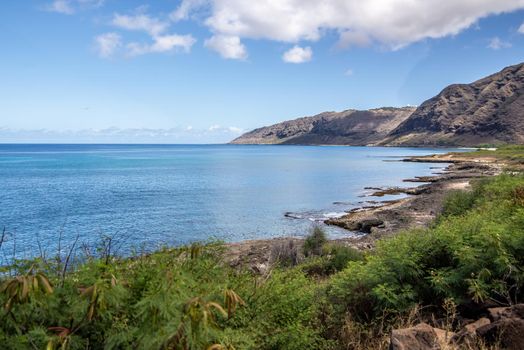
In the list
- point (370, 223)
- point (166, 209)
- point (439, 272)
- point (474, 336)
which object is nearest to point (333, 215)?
point (370, 223)

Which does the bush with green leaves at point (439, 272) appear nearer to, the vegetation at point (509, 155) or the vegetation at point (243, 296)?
the vegetation at point (243, 296)

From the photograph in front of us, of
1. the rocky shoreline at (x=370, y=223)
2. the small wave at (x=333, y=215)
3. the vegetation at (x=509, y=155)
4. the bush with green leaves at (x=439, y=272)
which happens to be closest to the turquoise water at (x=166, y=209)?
the small wave at (x=333, y=215)

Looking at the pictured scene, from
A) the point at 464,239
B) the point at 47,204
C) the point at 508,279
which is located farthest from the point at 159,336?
the point at 47,204

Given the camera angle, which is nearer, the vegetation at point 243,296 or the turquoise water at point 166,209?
the vegetation at point 243,296

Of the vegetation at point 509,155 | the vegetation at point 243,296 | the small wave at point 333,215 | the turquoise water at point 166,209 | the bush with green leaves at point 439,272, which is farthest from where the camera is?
the vegetation at point 509,155

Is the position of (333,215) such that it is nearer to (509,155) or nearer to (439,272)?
(439,272)

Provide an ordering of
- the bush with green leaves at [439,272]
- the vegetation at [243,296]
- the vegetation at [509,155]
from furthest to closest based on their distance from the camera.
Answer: the vegetation at [509,155]
the bush with green leaves at [439,272]
the vegetation at [243,296]

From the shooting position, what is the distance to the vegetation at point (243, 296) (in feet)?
12.7

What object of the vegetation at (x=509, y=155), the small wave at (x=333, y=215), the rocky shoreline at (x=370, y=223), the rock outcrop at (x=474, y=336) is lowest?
the small wave at (x=333, y=215)

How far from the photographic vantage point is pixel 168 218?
133 feet

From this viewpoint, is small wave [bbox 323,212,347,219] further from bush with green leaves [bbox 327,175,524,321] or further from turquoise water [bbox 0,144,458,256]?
bush with green leaves [bbox 327,175,524,321]

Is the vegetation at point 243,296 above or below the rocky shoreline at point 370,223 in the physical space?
above

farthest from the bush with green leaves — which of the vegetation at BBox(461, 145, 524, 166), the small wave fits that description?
the vegetation at BBox(461, 145, 524, 166)

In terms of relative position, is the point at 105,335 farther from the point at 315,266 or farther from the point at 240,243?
the point at 240,243
